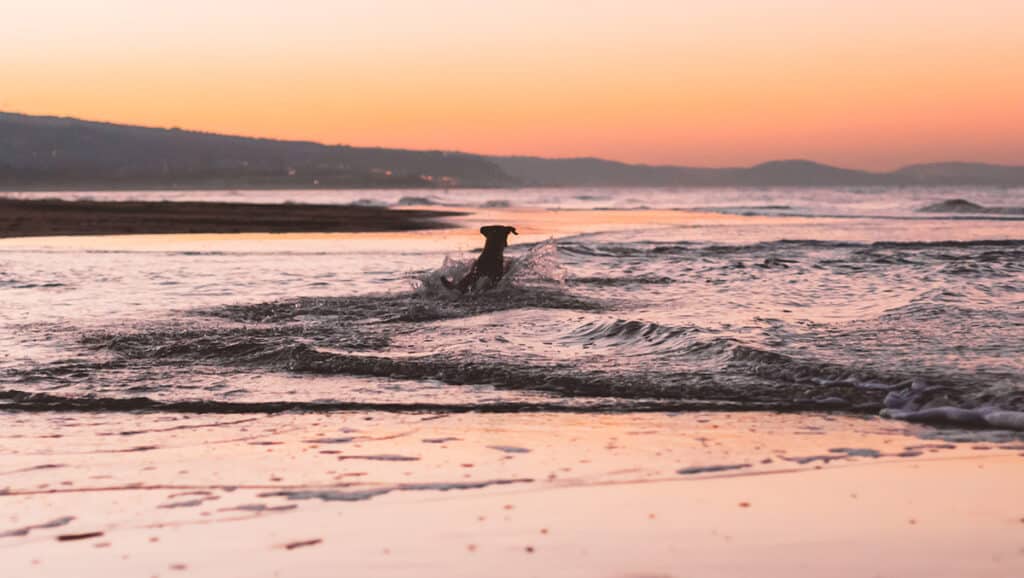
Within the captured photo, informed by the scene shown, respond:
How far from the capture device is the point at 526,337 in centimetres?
930

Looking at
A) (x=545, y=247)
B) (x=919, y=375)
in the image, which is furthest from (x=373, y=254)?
(x=919, y=375)

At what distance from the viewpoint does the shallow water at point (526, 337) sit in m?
6.54

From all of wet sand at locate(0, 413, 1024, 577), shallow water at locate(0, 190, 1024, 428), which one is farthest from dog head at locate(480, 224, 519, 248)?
wet sand at locate(0, 413, 1024, 577)

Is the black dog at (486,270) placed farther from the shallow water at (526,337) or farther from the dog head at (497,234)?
the shallow water at (526,337)

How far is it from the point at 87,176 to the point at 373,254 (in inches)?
7255

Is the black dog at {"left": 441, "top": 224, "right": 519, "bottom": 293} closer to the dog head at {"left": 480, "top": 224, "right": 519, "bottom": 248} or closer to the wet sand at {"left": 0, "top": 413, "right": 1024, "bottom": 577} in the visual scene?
the dog head at {"left": 480, "top": 224, "right": 519, "bottom": 248}

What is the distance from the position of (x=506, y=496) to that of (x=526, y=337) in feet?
16.6

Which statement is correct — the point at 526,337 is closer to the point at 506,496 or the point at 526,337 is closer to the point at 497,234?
the point at 497,234

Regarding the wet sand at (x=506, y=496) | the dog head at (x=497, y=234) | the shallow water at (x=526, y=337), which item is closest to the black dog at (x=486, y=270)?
the dog head at (x=497, y=234)

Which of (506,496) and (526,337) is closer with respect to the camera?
(506,496)

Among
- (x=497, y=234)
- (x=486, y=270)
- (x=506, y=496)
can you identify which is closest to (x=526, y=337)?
(x=486, y=270)

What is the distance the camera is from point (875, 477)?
4.53 metres

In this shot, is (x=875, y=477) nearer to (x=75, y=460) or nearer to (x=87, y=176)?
(x=75, y=460)

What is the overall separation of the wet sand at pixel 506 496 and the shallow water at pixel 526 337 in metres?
0.60
